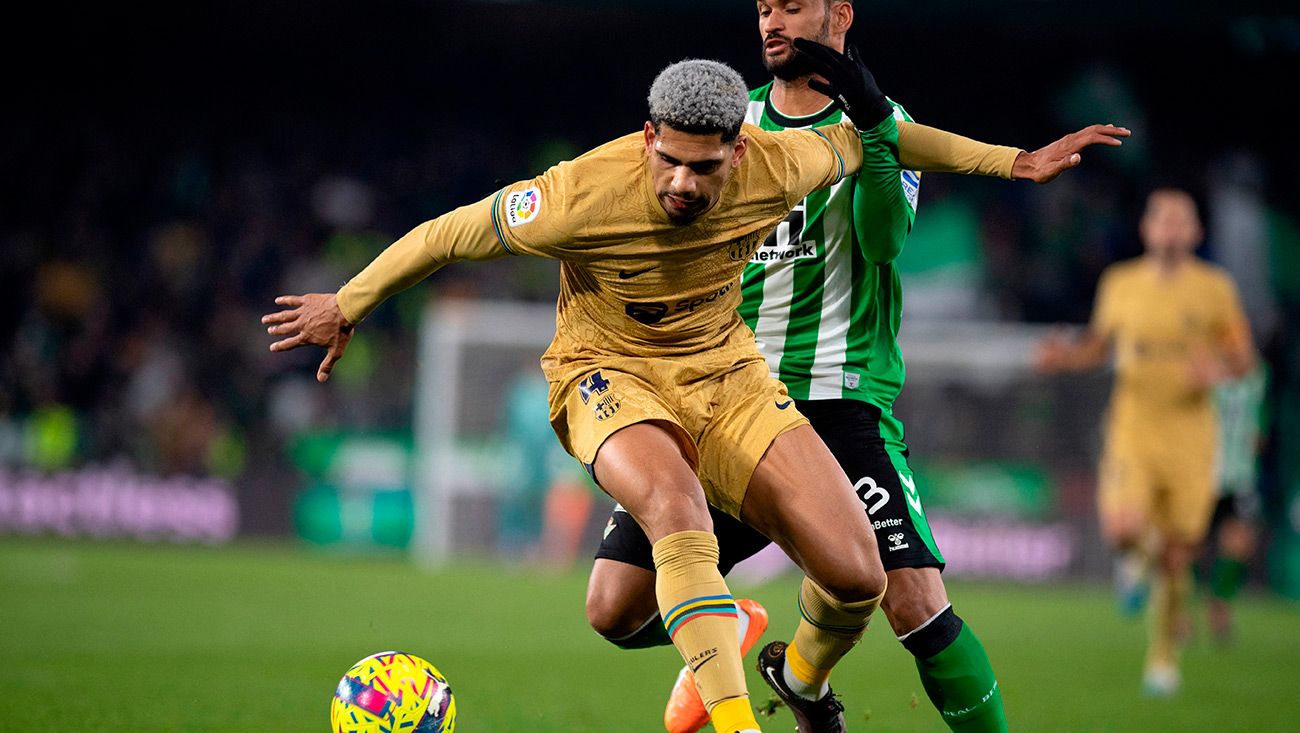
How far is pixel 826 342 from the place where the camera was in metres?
5.41

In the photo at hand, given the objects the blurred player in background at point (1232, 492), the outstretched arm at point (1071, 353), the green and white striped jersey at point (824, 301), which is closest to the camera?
the green and white striped jersey at point (824, 301)

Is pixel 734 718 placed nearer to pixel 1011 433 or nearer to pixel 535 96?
pixel 1011 433

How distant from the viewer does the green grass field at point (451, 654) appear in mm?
6828

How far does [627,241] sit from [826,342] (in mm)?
1032

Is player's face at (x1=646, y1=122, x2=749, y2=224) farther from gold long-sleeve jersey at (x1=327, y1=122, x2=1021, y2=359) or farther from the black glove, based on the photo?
the black glove

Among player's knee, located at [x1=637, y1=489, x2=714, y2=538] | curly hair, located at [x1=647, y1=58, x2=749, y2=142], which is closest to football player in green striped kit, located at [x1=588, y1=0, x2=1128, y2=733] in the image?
curly hair, located at [x1=647, y1=58, x2=749, y2=142]

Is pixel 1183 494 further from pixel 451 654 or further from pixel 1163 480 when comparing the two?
pixel 451 654

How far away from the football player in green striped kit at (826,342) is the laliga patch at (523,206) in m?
1.00

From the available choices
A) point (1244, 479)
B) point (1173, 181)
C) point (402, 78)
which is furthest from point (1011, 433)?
point (402, 78)

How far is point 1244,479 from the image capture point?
13328 millimetres

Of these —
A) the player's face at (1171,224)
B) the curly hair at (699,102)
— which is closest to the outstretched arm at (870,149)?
the curly hair at (699,102)

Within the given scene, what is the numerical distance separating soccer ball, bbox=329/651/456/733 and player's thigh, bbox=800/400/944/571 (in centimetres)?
140

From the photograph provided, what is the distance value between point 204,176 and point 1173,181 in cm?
1295

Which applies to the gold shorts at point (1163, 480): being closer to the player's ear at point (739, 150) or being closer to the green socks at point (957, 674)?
the green socks at point (957, 674)
